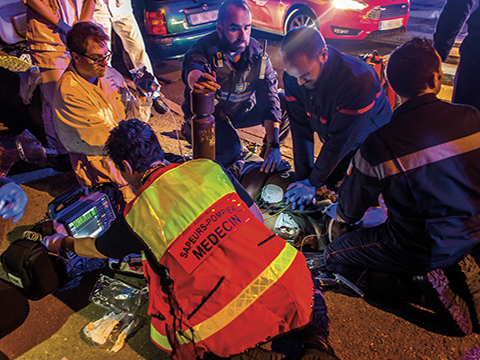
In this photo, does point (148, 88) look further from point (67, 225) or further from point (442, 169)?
point (442, 169)

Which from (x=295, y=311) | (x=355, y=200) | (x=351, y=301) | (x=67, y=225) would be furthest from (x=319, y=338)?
(x=67, y=225)

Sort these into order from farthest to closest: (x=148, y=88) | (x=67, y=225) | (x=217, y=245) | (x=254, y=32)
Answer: (x=254, y=32)
(x=148, y=88)
(x=67, y=225)
(x=217, y=245)

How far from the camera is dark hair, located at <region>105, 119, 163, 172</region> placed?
1.77m

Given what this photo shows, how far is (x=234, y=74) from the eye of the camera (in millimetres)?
3488

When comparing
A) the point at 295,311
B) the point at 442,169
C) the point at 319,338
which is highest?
the point at 442,169

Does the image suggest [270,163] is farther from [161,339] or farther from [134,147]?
[161,339]

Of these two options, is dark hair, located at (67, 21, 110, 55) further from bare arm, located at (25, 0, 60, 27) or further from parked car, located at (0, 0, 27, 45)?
parked car, located at (0, 0, 27, 45)

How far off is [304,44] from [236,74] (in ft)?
4.01

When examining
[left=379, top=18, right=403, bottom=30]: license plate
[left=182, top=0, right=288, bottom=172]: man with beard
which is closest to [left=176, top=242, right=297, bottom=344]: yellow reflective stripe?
[left=182, top=0, right=288, bottom=172]: man with beard

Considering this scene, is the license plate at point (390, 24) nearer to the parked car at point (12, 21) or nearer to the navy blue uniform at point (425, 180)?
the navy blue uniform at point (425, 180)

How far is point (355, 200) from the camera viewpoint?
203 cm

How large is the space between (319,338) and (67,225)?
5.81 feet

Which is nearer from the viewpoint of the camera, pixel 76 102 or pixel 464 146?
pixel 464 146

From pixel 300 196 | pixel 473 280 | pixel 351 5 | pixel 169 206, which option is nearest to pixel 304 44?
pixel 300 196
